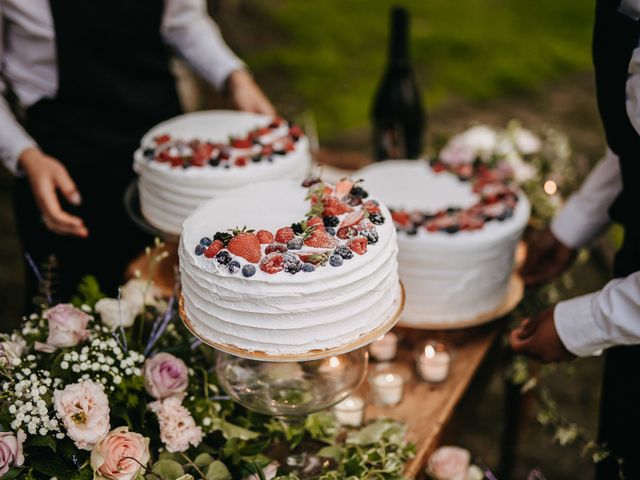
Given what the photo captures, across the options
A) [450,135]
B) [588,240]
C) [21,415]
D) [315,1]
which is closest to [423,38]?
[315,1]

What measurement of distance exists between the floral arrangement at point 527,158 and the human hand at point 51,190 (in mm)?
1220

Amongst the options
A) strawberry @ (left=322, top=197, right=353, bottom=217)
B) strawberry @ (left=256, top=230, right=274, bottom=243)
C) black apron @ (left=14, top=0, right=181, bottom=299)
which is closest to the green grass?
black apron @ (left=14, top=0, right=181, bottom=299)

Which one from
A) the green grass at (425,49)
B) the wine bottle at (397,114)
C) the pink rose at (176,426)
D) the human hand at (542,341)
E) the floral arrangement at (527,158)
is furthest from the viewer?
the green grass at (425,49)

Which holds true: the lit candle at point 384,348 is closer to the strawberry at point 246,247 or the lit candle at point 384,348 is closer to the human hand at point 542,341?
the human hand at point 542,341

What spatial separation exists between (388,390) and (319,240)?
1.92ft

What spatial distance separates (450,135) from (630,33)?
148 cm

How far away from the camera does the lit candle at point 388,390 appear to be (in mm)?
1760

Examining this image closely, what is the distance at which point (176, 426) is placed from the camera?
4.55 ft

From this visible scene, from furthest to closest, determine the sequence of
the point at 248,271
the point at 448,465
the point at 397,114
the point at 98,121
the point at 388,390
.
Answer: the point at 397,114, the point at 98,121, the point at 388,390, the point at 448,465, the point at 248,271

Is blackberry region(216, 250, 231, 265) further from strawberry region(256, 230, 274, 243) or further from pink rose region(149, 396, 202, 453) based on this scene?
pink rose region(149, 396, 202, 453)

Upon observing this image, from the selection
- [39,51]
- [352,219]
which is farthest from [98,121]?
[352,219]

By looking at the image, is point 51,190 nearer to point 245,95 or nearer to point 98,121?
point 98,121

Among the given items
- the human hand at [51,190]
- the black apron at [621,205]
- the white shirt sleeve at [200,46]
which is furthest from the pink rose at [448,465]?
the white shirt sleeve at [200,46]

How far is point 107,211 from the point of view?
2.20 metres
